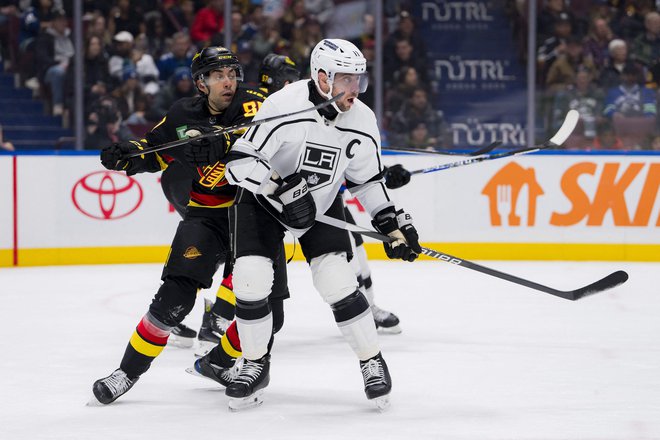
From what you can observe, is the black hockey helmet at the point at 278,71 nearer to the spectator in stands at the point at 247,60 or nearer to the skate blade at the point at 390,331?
the skate blade at the point at 390,331

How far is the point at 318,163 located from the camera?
3477 mm

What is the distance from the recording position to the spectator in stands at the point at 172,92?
8684 mm

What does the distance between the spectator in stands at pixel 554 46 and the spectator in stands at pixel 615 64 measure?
375mm

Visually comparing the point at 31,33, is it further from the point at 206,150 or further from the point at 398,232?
the point at 398,232

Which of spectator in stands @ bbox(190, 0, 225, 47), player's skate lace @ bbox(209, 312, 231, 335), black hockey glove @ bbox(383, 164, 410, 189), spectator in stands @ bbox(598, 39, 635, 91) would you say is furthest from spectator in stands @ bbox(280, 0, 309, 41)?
player's skate lace @ bbox(209, 312, 231, 335)

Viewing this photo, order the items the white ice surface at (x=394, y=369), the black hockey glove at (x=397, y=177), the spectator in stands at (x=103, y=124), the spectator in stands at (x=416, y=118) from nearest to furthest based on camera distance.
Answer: the white ice surface at (x=394, y=369)
the black hockey glove at (x=397, y=177)
the spectator in stands at (x=103, y=124)
the spectator in stands at (x=416, y=118)

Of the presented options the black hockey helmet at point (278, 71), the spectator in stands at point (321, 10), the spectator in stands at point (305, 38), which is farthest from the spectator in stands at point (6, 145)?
the black hockey helmet at point (278, 71)

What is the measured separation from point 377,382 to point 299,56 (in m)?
5.94

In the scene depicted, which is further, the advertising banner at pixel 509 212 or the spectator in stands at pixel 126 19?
the spectator in stands at pixel 126 19

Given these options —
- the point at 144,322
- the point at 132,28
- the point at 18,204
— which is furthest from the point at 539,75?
the point at 144,322

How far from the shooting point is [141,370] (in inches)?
141

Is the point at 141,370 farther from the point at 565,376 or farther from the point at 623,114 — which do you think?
the point at 623,114

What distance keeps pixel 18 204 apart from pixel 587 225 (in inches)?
152

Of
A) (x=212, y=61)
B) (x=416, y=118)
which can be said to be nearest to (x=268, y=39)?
(x=416, y=118)
